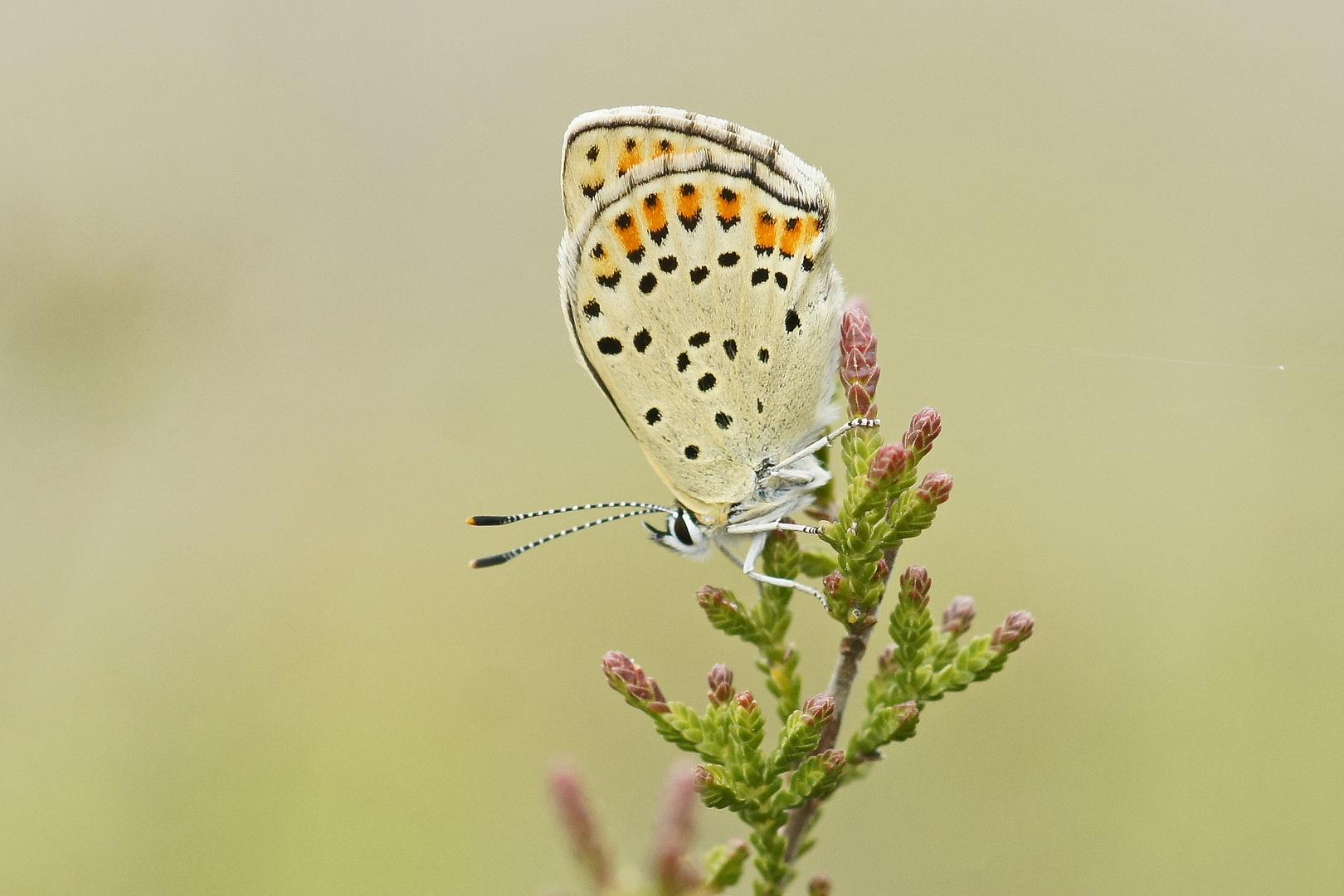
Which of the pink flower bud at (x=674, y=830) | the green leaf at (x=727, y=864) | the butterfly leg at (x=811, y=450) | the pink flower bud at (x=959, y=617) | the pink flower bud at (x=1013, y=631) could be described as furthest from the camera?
the butterfly leg at (x=811, y=450)

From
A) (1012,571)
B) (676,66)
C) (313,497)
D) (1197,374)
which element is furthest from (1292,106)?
(313,497)

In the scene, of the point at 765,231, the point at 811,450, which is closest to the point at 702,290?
the point at 765,231

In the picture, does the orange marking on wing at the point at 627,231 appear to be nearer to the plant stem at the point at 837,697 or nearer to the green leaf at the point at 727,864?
the plant stem at the point at 837,697

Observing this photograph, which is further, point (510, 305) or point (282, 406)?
point (510, 305)

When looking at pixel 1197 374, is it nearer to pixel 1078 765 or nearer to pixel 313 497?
pixel 1078 765

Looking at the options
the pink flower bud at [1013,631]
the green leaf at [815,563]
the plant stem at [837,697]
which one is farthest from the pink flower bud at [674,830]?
the green leaf at [815,563]

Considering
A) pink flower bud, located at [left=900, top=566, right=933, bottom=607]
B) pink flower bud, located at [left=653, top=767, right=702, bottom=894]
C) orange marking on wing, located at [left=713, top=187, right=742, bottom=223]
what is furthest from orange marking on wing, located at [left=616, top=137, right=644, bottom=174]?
pink flower bud, located at [left=653, top=767, right=702, bottom=894]
